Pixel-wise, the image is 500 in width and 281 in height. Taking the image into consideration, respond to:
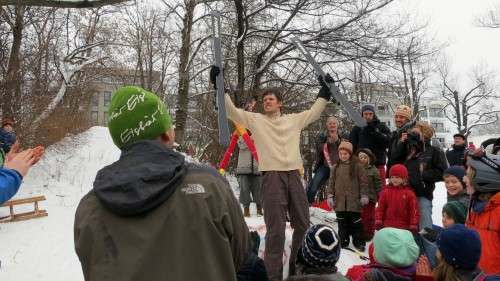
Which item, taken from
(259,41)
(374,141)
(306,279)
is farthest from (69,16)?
(306,279)

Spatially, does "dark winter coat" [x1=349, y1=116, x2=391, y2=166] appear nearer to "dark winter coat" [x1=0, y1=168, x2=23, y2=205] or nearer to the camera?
the camera

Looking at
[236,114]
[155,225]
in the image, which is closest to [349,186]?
[236,114]

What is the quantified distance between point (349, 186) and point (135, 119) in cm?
445

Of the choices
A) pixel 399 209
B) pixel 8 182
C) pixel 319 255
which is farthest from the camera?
pixel 399 209

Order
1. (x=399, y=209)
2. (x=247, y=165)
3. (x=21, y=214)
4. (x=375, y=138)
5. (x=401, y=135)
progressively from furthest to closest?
(x=247, y=165) < (x=21, y=214) < (x=375, y=138) < (x=401, y=135) < (x=399, y=209)

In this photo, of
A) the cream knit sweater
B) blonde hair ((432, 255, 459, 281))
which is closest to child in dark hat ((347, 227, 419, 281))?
blonde hair ((432, 255, 459, 281))

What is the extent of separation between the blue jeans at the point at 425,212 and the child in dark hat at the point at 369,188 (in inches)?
26.1

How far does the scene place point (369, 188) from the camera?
572 cm

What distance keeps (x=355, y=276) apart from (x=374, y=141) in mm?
3147

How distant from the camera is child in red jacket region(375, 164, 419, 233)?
483 centimetres

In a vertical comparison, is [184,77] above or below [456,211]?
above

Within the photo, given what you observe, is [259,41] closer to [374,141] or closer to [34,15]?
[34,15]

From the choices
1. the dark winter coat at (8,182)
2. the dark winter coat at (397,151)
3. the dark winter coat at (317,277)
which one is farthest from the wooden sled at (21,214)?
the dark winter coat at (317,277)

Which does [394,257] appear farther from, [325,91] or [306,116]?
[325,91]
